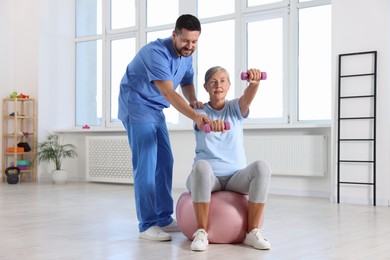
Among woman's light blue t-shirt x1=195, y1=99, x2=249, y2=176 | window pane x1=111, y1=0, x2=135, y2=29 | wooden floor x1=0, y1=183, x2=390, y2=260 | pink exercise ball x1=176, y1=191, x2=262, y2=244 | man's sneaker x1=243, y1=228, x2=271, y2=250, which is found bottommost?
wooden floor x1=0, y1=183, x2=390, y2=260

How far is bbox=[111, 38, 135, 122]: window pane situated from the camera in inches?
309

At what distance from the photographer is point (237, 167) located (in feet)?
9.80

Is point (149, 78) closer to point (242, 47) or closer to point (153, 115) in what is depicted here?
point (153, 115)

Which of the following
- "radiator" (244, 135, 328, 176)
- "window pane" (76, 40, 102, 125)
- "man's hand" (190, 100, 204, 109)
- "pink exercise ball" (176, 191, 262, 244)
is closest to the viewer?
"pink exercise ball" (176, 191, 262, 244)

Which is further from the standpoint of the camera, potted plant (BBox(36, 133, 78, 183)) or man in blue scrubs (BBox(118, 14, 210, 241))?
potted plant (BBox(36, 133, 78, 183))

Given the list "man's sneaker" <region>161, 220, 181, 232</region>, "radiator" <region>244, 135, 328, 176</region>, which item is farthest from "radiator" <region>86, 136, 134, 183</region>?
"man's sneaker" <region>161, 220, 181, 232</region>

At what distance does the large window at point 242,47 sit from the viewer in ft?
20.0

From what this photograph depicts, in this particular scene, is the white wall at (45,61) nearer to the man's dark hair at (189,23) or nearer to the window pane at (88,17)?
the window pane at (88,17)

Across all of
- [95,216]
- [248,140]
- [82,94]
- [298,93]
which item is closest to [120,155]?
[82,94]

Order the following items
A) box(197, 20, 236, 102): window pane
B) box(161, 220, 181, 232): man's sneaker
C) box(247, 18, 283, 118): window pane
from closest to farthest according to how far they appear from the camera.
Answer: box(161, 220, 181, 232): man's sneaker, box(247, 18, 283, 118): window pane, box(197, 20, 236, 102): window pane

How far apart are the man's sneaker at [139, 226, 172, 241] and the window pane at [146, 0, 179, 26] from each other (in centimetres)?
467

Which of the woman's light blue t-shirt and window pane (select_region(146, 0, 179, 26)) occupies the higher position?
window pane (select_region(146, 0, 179, 26))

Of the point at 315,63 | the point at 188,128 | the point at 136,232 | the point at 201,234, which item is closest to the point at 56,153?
the point at 188,128

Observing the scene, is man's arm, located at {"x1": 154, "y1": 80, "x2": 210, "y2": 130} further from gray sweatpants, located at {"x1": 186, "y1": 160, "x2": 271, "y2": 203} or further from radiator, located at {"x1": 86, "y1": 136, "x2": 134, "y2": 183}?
radiator, located at {"x1": 86, "y1": 136, "x2": 134, "y2": 183}
